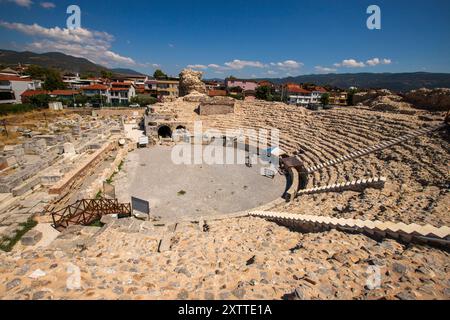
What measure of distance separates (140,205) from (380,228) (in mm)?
9092

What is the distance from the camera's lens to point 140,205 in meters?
9.85

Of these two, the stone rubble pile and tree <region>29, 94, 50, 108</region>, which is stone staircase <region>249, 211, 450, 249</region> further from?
tree <region>29, 94, 50, 108</region>

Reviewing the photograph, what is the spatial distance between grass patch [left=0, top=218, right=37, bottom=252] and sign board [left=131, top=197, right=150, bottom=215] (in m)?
3.53

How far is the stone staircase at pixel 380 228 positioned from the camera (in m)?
5.34

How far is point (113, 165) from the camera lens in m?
15.8

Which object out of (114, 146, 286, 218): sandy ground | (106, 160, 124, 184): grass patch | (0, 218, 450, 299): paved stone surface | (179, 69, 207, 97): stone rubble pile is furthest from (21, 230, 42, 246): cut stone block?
(179, 69, 207, 97): stone rubble pile

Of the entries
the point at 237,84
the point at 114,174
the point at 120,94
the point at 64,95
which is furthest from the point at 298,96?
the point at 114,174

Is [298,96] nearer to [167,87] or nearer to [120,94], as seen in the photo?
[167,87]

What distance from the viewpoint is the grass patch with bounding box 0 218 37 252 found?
6.88 m

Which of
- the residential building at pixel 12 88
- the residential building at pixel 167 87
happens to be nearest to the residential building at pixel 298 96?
the residential building at pixel 167 87

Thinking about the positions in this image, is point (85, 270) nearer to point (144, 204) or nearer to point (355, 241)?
point (144, 204)

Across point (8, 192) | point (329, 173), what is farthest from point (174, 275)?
point (329, 173)

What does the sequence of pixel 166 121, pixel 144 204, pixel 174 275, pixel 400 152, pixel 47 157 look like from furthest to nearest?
pixel 166 121 → pixel 47 157 → pixel 400 152 → pixel 144 204 → pixel 174 275
